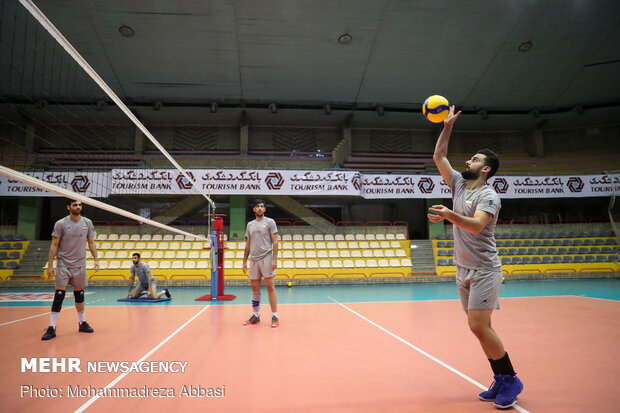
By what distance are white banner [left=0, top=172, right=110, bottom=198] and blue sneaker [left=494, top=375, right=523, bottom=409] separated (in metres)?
13.3

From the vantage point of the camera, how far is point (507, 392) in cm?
225

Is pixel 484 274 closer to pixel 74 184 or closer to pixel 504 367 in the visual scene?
pixel 504 367

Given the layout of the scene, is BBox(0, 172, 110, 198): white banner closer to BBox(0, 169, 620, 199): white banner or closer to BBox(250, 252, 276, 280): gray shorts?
BBox(0, 169, 620, 199): white banner

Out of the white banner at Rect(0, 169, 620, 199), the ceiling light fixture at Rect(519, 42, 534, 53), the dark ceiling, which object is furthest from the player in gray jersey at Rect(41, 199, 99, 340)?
the ceiling light fixture at Rect(519, 42, 534, 53)

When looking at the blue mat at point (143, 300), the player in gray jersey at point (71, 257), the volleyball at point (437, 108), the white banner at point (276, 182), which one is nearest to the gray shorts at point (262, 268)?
the player in gray jersey at point (71, 257)

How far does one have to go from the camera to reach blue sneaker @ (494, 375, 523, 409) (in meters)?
2.21

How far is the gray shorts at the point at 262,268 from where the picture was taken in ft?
16.8

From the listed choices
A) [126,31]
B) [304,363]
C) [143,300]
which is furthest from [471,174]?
[126,31]

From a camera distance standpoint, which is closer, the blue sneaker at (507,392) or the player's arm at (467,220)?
the player's arm at (467,220)

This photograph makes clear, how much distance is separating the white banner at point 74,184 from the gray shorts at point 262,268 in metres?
9.74

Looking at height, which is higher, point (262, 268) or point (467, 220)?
point (467, 220)

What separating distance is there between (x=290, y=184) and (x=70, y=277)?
974 cm

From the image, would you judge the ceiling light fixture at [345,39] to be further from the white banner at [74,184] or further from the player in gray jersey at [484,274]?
the player in gray jersey at [484,274]

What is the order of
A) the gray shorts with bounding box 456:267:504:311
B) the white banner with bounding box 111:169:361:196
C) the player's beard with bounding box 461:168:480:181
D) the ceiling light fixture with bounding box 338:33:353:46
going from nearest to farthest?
the gray shorts with bounding box 456:267:504:311 → the player's beard with bounding box 461:168:480:181 → the ceiling light fixture with bounding box 338:33:353:46 → the white banner with bounding box 111:169:361:196
